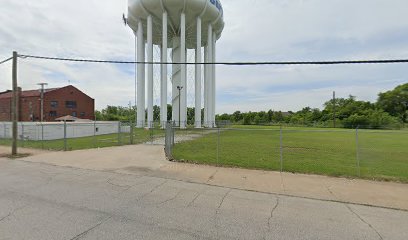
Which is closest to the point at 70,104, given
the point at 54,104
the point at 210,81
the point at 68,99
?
the point at 68,99

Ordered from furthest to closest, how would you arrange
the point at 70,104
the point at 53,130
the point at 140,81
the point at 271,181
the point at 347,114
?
the point at 347,114 → the point at 70,104 → the point at 140,81 → the point at 53,130 → the point at 271,181

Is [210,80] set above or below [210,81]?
above

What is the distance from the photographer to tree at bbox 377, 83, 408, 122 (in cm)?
7838

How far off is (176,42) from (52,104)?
39645mm

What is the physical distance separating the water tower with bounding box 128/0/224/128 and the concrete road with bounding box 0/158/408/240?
93.1 ft

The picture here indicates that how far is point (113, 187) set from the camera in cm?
679

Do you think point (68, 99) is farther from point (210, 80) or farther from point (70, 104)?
point (210, 80)

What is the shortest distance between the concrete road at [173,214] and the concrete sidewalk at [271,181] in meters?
0.57

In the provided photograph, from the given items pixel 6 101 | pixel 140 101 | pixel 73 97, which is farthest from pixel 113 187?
pixel 6 101

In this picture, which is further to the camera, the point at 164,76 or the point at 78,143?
the point at 164,76

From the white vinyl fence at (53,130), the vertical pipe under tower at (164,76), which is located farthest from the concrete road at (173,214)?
the vertical pipe under tower at (164,76)

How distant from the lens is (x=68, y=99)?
217 ft

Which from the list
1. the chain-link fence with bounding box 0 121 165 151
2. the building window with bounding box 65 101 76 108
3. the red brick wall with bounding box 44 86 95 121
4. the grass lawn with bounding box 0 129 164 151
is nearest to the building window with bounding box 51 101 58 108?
the red brick wall with bounding box 44 86 95 121

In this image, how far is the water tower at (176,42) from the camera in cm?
3641
